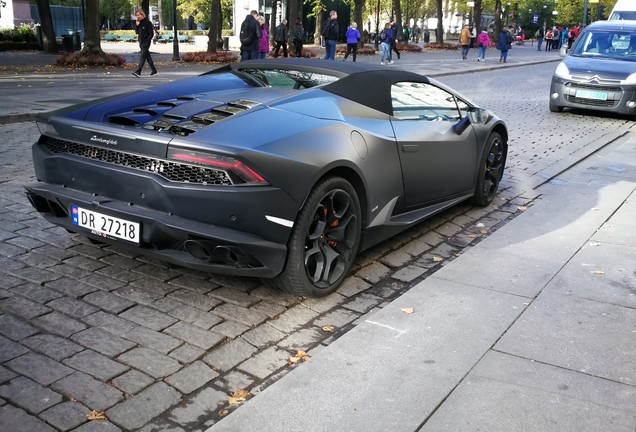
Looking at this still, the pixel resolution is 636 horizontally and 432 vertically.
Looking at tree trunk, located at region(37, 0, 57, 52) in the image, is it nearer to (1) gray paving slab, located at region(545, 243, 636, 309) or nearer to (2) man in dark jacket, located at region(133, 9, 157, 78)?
(2) man in dark jacket, located at region(133, 9, 157, 78)

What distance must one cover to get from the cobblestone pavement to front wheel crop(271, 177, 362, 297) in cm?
15

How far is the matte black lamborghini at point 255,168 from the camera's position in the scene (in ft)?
12.5

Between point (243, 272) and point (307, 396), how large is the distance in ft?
3.31

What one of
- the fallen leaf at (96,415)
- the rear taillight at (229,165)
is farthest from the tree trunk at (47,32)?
the fallen leaf at (96,415)

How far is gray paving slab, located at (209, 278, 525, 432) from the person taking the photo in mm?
2984

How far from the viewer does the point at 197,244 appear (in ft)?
12.6

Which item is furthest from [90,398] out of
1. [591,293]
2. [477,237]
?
[477,237]

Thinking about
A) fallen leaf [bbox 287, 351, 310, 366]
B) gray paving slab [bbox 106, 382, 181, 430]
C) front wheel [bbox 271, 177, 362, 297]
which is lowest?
fallen leaf [bbox 287, 351, 310, 366]

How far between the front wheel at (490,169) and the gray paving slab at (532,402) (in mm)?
3126

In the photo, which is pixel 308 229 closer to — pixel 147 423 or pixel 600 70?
pixel 147 423

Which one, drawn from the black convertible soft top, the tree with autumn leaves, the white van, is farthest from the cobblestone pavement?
the tree with autumn leaves

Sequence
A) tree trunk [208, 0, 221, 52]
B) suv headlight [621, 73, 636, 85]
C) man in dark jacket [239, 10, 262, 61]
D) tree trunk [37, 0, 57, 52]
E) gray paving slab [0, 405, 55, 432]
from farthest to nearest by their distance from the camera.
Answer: tree trunk [37, 0, 57, 52], tree trunk [208, 0, 221, 52], man in dark jacket [239, 10, 262, 61], suv headlight [621, 73, 636, 85], gray paving slab [0, 405, 55, 432]

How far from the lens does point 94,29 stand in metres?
24.8

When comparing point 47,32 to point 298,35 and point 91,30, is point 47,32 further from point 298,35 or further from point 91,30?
point 298,35
